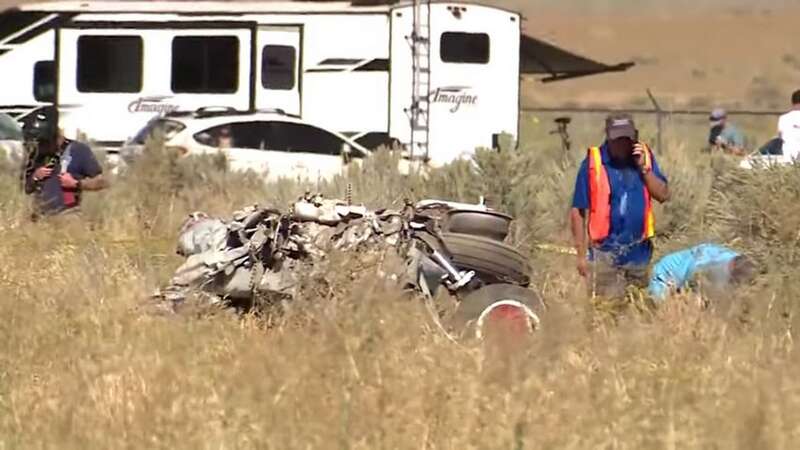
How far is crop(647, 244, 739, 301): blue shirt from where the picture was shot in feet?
26.1

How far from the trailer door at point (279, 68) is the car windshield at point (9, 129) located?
325 centimetres

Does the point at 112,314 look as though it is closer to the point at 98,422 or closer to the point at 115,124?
the point at 98,422

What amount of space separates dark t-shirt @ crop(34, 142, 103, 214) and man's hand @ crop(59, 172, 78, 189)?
0.03m

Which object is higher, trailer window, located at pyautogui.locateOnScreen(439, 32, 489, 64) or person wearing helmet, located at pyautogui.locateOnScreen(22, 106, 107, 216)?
trailer window, located at pyautogui.locateOnScreen(439, 32, 489, 64)

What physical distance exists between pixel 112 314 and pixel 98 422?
1576 millimetres

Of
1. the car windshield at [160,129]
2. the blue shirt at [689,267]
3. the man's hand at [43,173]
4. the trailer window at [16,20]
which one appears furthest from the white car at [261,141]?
the blue shirt at [689,267]

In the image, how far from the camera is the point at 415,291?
7.59 metres

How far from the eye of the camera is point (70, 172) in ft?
39.2

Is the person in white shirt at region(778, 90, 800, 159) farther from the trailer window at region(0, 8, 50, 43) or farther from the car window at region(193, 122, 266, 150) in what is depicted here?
the trailer window at region(0, 8, 50, 43)

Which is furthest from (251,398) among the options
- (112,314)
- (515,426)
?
(112,314)

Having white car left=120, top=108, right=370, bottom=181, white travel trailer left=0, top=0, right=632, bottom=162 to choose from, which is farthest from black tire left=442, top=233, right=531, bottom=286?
white travel trailer left=0, top=0, right=632, bottom=162

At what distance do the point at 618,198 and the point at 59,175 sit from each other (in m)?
4.78

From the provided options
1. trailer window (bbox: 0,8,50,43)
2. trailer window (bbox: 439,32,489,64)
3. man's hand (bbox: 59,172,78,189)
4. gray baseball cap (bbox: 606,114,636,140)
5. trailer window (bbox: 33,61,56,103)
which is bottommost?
man's hand (bbox: 59,172,78,189)

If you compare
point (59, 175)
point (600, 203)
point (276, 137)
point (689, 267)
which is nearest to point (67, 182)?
point (59, 175)
